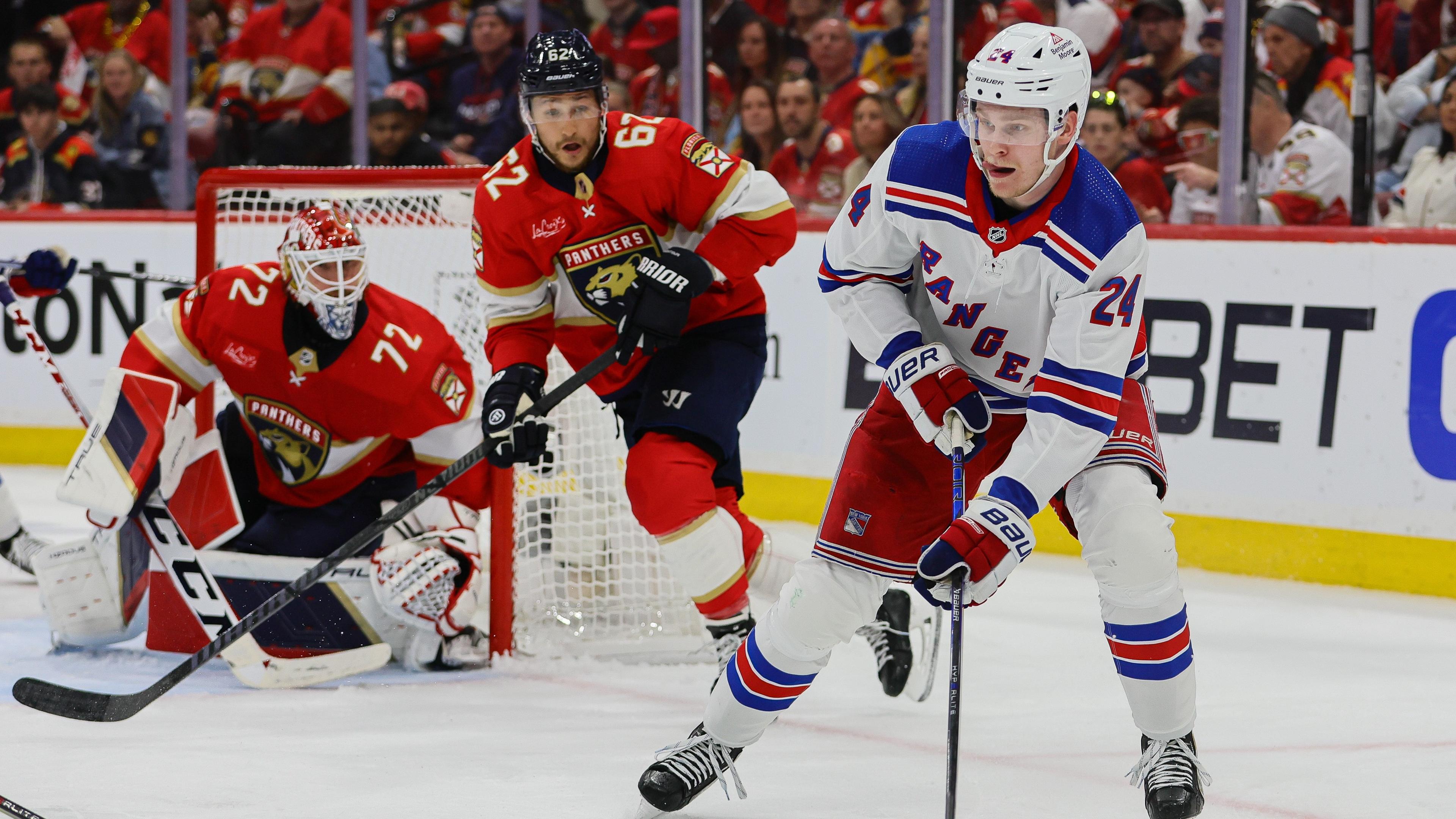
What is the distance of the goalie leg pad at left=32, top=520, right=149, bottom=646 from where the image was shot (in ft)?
10.7

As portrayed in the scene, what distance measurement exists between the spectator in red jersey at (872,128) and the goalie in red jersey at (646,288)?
2.05 m

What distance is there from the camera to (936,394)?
2.16m

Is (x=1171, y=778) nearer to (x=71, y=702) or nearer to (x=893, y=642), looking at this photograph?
(x=893, y=642)

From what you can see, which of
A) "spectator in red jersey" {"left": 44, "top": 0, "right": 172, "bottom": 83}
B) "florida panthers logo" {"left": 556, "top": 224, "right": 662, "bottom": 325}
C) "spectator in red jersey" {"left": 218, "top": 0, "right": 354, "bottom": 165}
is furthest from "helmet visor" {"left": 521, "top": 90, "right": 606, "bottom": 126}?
"spectator in red jersey" {"left": 44, "top": 0, "right": 172, "bottom": 83}

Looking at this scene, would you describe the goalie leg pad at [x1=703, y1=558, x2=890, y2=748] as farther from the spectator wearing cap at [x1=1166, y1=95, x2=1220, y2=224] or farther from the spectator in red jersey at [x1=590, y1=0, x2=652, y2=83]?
the spectator in red jersey at [x1=590, y1=0, x2=652, y2=83]

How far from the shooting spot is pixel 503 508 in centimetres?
332

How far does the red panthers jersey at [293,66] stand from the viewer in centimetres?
593

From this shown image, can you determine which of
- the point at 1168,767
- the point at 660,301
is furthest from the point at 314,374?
the point at 1168,767

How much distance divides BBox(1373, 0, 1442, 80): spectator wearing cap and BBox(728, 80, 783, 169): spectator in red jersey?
184cm

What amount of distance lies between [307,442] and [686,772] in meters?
1.39

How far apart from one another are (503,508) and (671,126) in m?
0.89

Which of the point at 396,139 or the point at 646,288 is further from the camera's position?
the point at 396,139

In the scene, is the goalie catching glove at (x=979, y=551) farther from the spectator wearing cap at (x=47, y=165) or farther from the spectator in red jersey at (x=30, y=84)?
the spectator in red jersey at (x=30, y=84)

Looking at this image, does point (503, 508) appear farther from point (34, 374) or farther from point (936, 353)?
point (34, 374)
